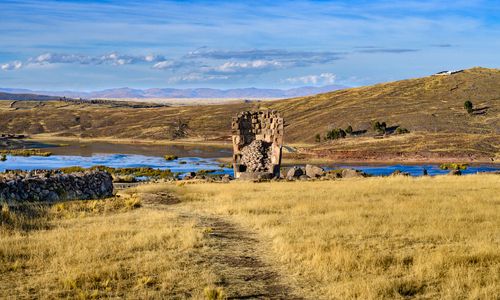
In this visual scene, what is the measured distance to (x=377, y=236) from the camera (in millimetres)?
17266

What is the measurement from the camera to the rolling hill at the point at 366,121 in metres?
85.1

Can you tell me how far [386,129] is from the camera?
105 metres

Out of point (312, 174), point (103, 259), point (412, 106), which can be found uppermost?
point (412, 106)

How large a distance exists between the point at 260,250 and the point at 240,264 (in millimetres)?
1668

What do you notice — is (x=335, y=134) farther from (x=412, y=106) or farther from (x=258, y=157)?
(x=258, y=157)

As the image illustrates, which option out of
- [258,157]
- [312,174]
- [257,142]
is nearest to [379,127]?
[312,174]

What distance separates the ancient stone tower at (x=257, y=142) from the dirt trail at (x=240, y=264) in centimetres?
2625

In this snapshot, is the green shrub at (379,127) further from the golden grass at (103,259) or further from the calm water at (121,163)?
the golden grass at (103,259)

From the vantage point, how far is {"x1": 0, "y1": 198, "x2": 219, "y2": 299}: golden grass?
1165cm

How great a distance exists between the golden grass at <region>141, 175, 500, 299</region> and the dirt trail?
1.38 ft

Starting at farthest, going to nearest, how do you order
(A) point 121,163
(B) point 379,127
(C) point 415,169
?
1. (B) point 379,127
2. (A) point 121,163
3. (C) point 415,169

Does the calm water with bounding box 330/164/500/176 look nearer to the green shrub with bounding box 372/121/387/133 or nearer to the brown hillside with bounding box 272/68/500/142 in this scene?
the green shrub with bounding box 372/121/387/133

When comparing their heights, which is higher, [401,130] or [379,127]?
[379,127]

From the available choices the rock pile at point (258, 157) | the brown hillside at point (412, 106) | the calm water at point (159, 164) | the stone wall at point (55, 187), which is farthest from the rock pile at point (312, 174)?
the brown hillside at point (412, 106)
